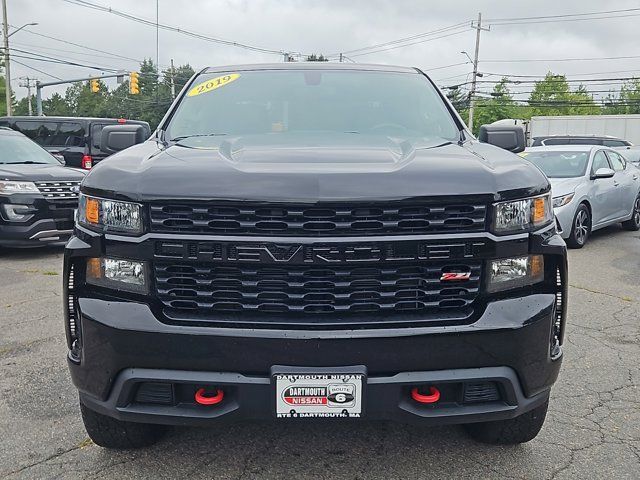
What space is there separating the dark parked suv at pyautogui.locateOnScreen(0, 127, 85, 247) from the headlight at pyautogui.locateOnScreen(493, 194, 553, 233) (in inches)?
269

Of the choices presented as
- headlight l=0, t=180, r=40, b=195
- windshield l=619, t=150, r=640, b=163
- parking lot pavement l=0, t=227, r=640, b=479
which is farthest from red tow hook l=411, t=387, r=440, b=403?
windshield l=619, t=150, r=640, b=163

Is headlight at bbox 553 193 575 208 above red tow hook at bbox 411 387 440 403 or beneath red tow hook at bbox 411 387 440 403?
above

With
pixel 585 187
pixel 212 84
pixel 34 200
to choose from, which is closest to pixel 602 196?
pixel 585 187

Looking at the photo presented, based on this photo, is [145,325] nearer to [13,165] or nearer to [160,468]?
[160,468]

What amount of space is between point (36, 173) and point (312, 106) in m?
5.78

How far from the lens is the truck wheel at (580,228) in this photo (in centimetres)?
909

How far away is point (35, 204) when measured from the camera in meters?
7.89

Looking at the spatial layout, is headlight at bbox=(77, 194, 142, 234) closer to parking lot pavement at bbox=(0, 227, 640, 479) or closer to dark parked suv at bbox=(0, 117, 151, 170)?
parking lot pavement at bbox=(0, 227, 640, 479)

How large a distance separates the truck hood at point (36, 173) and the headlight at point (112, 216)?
20.3 ft

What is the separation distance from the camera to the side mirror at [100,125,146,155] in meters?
3.65

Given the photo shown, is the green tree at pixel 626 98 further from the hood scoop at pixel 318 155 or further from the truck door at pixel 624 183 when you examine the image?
the hood scoop at pixel 318 155

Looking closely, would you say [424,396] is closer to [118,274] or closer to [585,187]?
[118,274]

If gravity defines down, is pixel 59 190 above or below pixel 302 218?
below

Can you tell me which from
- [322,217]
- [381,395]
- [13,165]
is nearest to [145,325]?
[322,217]
